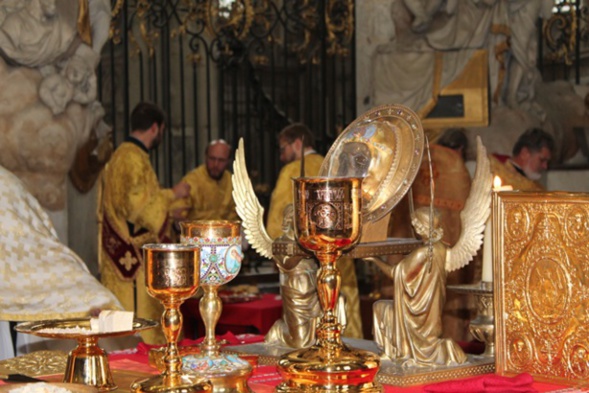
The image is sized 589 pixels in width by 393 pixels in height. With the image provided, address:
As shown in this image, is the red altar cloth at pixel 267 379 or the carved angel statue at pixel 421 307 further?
the carved angel statue at pixel 421 307

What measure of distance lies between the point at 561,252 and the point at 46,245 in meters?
2.93

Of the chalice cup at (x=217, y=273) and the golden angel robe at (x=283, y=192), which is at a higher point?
the golden angel robe at (x=283, y=192)

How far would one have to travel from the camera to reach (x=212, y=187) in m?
9.77

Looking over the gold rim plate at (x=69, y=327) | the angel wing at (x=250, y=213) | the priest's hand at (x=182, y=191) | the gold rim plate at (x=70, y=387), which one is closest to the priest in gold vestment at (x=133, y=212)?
the priest's hand at (x=182, y=191)

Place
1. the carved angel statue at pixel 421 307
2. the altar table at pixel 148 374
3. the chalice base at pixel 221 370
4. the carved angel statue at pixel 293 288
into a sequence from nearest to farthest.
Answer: the chalice base at pixel 221 370 → the altar table at pixel 148 374 → the carved angel statue at pixel 421 307 → the carved angel statue at pixel 293 288

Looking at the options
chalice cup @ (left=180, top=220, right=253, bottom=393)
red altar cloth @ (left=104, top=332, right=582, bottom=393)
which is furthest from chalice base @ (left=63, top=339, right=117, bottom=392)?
red altar cloth @ (left=104, top=332, right=582, bottom=393)

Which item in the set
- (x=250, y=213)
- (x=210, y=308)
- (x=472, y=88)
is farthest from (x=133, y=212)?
(x=210, y=308)

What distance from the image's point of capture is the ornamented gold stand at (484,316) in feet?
13.9

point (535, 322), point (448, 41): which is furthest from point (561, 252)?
point (448, 41)

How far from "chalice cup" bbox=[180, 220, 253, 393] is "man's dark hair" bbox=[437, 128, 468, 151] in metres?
7.22

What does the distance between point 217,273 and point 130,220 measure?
5.08m

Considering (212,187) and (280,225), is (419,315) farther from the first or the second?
(212,187)

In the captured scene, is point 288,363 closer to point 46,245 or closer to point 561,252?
point 561,252

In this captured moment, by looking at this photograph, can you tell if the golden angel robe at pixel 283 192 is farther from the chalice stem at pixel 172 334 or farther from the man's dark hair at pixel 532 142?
the chalice stem at pixel 172 334
